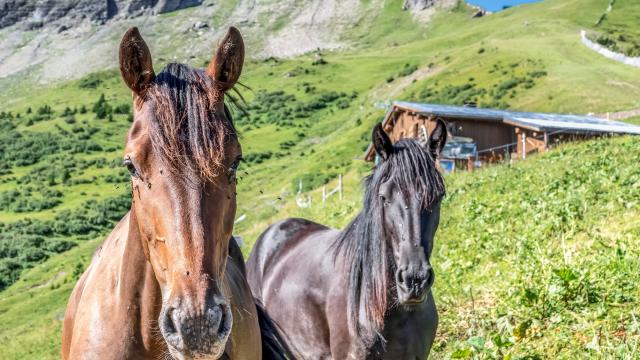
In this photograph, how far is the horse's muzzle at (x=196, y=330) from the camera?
2641 millimetres

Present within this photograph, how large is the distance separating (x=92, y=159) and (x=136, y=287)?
78856 mm

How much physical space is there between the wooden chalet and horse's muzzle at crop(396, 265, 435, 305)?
26852 mm

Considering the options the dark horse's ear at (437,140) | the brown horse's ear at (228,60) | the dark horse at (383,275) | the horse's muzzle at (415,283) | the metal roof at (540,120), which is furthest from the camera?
the metal roof at (540,120)

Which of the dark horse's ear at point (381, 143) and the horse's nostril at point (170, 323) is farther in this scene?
the dark horse's ear at point (381, 143)

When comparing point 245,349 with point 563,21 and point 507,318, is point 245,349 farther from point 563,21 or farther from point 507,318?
point 563,21

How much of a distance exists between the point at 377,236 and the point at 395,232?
1.07 ft

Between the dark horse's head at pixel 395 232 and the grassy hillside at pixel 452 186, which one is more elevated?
the dark horse's head at pixel 395 232

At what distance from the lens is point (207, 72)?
3.37m

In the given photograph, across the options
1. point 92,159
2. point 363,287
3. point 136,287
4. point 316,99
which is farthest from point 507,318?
point 316,99

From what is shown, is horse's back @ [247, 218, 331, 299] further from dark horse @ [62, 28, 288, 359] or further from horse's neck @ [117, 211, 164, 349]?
horse's neck @ [117, 211, 164, 349]

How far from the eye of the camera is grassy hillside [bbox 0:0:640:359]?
6.38 m

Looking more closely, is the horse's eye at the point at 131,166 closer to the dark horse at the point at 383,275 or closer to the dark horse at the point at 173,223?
the dark horse at the point at 173,223

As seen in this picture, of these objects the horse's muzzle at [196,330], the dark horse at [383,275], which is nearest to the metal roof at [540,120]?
the dark horse at [383,275]

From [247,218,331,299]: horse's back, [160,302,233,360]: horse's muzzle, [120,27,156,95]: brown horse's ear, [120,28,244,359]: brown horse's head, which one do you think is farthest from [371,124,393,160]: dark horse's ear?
[160,302,233,360]: horse's muzzle
